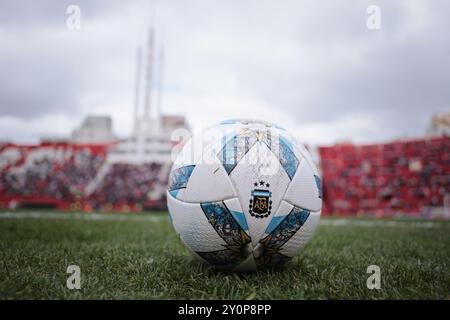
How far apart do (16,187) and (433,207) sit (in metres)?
23.9

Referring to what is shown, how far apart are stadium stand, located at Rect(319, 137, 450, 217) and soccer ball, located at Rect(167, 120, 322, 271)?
1651 cm

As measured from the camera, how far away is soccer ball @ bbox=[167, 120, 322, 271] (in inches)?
89.7

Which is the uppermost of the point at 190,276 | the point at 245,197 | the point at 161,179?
the point at 245,197

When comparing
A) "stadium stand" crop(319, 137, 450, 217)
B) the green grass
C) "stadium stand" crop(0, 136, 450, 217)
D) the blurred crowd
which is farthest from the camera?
the blurred crowd

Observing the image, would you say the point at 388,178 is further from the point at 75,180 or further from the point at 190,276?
the point at 190,276

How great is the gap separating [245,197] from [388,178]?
19.2 m

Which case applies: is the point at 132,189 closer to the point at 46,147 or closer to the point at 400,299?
the point at 46,147

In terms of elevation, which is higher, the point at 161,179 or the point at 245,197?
the point at 245,197

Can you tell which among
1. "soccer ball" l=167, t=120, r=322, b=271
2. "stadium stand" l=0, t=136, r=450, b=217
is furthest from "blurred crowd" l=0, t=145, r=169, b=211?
"soccer ball" l=167, t=120, r=322, b=271

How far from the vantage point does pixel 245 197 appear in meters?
2.26

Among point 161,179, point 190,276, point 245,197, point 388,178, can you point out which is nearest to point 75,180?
point 161,179

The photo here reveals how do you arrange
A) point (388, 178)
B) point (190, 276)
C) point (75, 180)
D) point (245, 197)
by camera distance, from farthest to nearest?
point (75, 180), point (388, 178), point (190, 276), point (245, 197)

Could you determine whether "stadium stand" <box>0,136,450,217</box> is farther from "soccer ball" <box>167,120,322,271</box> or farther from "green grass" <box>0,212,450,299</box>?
"soccer ball" <box>167,120,322,271</box>

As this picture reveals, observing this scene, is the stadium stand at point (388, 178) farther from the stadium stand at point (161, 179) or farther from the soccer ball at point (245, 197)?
the soccer ball at point (245, 197)
